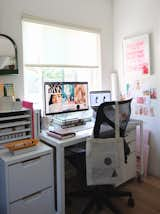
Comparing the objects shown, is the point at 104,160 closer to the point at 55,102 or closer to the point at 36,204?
the point at 36,204

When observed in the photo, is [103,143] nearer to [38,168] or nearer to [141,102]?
[38,168]

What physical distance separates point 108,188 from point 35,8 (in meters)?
2.00

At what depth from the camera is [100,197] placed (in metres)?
2.07

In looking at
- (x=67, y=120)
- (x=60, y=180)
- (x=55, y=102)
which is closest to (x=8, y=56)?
(x=55, y=102)

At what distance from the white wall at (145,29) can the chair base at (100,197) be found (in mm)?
840

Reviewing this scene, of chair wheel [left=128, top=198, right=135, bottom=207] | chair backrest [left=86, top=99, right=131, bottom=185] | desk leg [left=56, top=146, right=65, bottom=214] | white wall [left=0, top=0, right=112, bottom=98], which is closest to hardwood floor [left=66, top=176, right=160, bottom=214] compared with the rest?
chair wheel [left=128, top=198, right=135, bottom=207]

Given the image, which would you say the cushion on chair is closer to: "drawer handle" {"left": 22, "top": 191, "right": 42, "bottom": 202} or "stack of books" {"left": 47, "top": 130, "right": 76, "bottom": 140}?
"stack of books" {"left": 47, "top": 130, "right": 76, "bottom": 140}

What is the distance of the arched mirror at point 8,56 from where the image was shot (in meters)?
2.05

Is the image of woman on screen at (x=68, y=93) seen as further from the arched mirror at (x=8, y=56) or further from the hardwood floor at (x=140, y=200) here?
the hardwood floor at (x=140, y=200)

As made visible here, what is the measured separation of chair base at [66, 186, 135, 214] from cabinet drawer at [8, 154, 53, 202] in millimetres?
486

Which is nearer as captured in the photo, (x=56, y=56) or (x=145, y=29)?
(x=56, y=56)

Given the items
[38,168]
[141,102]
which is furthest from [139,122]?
[38,168]

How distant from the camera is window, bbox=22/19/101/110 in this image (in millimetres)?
2383

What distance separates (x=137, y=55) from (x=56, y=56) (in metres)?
1.04
